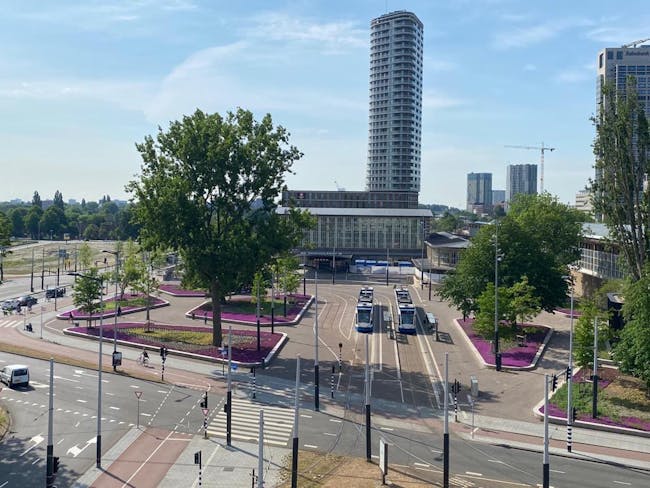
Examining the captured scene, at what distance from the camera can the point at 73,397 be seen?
149ft

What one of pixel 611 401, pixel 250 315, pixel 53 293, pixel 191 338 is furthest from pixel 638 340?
pixel 53 293

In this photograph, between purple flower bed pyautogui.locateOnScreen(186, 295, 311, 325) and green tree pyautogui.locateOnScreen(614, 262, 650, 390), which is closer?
green tree pyautogui.locateOnScreen(614, 262, 650, 390)

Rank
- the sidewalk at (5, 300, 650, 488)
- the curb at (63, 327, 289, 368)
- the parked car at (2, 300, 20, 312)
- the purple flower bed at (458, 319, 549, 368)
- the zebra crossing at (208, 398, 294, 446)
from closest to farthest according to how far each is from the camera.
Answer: the sidewalk at (5, 300, 650, 488), the zebra crossing at (208, 398, 294, 446), the curb at (63, 327, 289, 368), the purple flower bed at (458, 319, 549, 368), the parked car at (2, 300, 20, 312)

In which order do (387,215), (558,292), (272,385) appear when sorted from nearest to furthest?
(272,385) → (558,292) → (387,215)

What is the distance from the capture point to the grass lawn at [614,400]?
4219 centimetres

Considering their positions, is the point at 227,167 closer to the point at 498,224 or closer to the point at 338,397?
the point at 338,397

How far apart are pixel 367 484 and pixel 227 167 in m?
35.8

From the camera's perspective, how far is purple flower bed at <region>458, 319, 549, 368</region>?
5791cm

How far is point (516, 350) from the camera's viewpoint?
6216 centimetres

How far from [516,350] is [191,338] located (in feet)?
114

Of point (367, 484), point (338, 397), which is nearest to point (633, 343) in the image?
point (338, 397)

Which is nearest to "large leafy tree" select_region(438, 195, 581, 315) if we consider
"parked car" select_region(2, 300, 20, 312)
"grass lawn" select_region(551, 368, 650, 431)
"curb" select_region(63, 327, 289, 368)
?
"grass lawn" select_region(551, 368, 650, 431)

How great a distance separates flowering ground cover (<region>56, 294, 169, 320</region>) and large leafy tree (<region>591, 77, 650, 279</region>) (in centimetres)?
5967

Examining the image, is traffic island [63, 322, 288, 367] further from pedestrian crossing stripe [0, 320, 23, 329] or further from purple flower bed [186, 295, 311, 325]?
pedestrian crossing stripe [0, 320, 23, 329]
